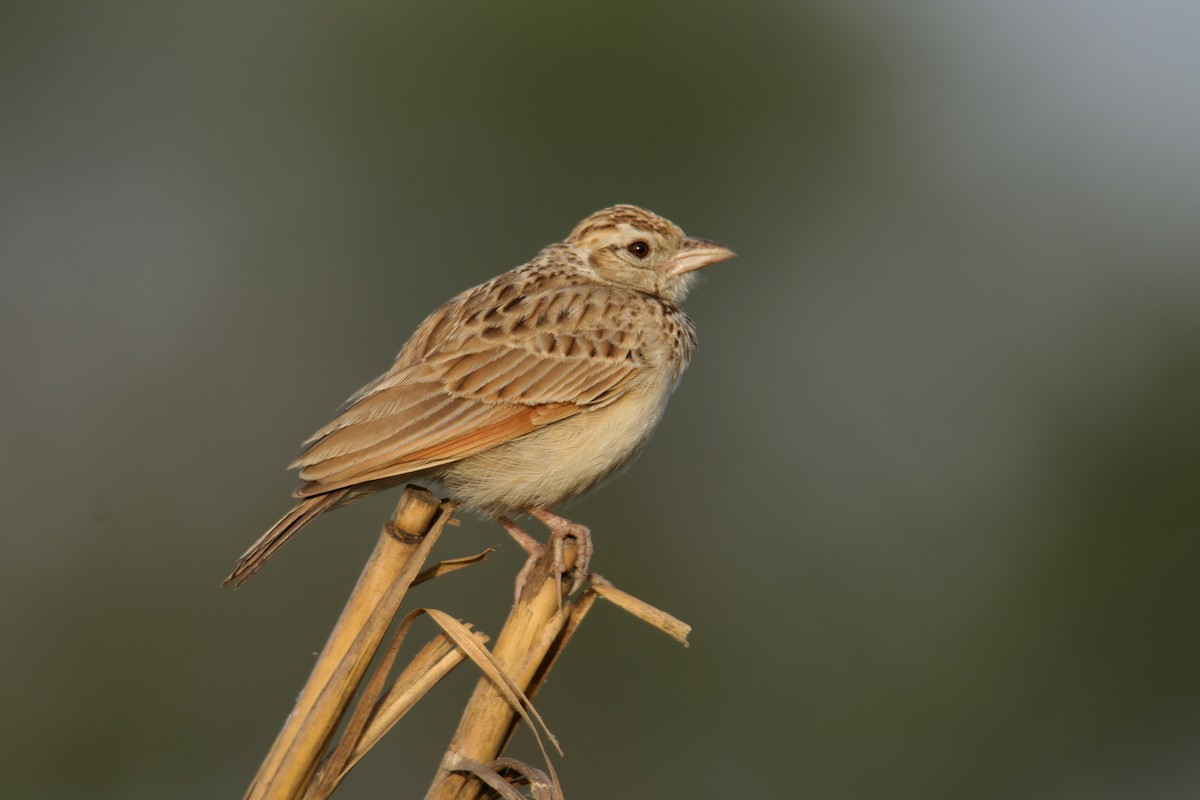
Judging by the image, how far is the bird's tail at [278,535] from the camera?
5.04 m

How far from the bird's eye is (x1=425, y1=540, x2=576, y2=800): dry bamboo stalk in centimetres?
330

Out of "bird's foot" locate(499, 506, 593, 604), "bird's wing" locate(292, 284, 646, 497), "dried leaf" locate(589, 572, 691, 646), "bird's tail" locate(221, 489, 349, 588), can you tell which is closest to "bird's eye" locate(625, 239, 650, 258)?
"bird's wing" locate(292, 284, 646, 497)

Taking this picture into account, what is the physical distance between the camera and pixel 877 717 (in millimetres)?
13773

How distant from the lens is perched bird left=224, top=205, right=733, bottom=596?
226 inches

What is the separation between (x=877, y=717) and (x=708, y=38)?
951 cm

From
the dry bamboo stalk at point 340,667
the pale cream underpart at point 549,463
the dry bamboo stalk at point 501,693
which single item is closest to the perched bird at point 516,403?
the pale cream underpart at point 549,463

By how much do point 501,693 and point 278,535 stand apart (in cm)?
123

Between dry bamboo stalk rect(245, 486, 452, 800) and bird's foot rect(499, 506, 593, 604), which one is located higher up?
bird's foot rect(499, 506, 593, 604)

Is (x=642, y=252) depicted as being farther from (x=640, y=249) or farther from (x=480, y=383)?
(x=480, y=383)

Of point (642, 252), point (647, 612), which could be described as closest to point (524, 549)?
point (647, 612)

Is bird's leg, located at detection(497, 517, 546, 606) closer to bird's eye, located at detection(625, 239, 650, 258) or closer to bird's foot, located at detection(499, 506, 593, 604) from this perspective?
bird's foot, located at detection(499, 506, 593, 604)

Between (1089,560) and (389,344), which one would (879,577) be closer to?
(1089,560)

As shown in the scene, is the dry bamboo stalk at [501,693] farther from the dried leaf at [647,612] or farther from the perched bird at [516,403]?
the perched bird at [516,403]

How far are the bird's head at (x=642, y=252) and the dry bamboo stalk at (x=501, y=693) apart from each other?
10.7 ft
